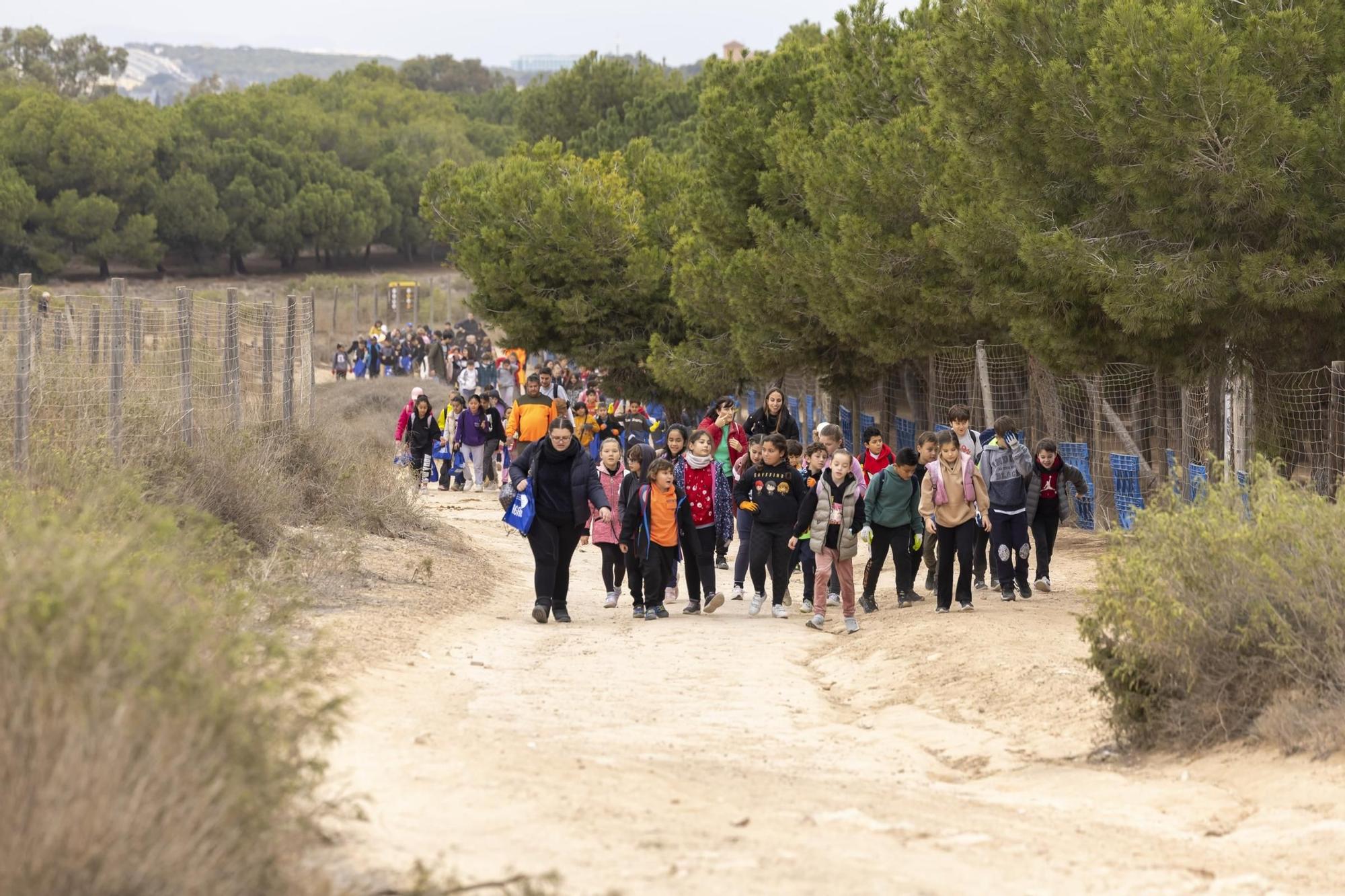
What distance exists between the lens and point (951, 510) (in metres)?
13.3

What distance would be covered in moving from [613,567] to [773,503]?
63.2 inches

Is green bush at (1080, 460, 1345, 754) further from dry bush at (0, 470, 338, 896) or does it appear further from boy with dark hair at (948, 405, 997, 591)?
boy with dark hair at (948, 405, 997, 591)

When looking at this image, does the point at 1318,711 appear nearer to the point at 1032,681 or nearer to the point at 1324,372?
the point at 1032,681

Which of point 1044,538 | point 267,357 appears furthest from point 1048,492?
point 267,357

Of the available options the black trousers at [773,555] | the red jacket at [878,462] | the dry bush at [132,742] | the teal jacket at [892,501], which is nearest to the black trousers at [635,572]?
the black trousers at [773,555]

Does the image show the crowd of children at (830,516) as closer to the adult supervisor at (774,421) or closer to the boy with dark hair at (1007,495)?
the boy with dark hair at (1007,495)

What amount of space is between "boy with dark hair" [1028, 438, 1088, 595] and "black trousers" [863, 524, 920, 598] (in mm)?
1023

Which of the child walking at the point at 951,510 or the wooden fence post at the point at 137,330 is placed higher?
the wooden fence post at the point at 137,330

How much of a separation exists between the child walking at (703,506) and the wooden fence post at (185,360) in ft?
13.9

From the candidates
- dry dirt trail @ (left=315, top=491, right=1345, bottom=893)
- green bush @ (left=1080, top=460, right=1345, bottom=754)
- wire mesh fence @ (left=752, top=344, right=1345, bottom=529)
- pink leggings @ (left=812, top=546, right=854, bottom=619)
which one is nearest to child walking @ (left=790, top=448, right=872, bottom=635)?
pink leggings @ (left=812, top=546, right=854, bottom=619)

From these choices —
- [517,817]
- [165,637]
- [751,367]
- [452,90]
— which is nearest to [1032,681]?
[517,817]

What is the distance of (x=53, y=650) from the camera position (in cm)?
467

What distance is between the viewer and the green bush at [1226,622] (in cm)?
788

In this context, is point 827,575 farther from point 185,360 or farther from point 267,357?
point 267,357
